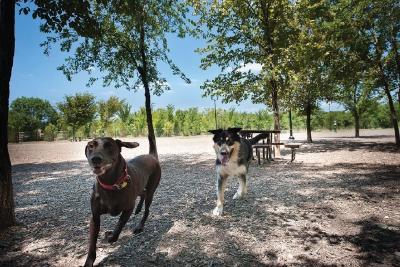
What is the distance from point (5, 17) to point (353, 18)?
18304 millimetres

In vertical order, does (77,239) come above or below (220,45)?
below

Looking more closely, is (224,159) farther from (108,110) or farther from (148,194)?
(108,110)

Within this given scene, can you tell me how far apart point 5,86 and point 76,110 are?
39542mm

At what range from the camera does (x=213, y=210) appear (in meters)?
6.23

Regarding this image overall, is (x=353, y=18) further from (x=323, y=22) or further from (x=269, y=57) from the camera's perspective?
(x=269, y=57)

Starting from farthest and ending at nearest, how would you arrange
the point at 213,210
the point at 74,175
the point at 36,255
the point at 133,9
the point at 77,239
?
the point at 74,175 < the point at 133,9 < the point at 213,210 < the point at 77,239 < the point at 36,255

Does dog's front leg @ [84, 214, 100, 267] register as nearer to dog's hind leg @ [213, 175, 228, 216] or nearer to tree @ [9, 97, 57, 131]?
dog's hind leg @ [213, 175, 228, 216]

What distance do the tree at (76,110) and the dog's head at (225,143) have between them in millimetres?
40130

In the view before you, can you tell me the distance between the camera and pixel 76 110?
42.3 metres

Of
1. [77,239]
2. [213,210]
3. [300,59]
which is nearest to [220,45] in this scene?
[300,59]

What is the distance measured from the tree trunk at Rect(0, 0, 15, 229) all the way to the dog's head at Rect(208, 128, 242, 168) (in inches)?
156

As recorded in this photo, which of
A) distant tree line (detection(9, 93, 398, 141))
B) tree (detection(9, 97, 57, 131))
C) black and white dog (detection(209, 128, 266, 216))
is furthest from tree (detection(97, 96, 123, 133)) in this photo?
black and white dog (detection(209, 128, 266, 216))

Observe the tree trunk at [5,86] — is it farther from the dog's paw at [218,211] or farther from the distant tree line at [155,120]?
the distant tree line at [155,120]

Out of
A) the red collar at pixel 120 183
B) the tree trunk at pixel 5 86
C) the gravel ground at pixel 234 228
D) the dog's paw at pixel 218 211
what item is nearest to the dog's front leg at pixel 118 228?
the red collar at pixel 120 183
